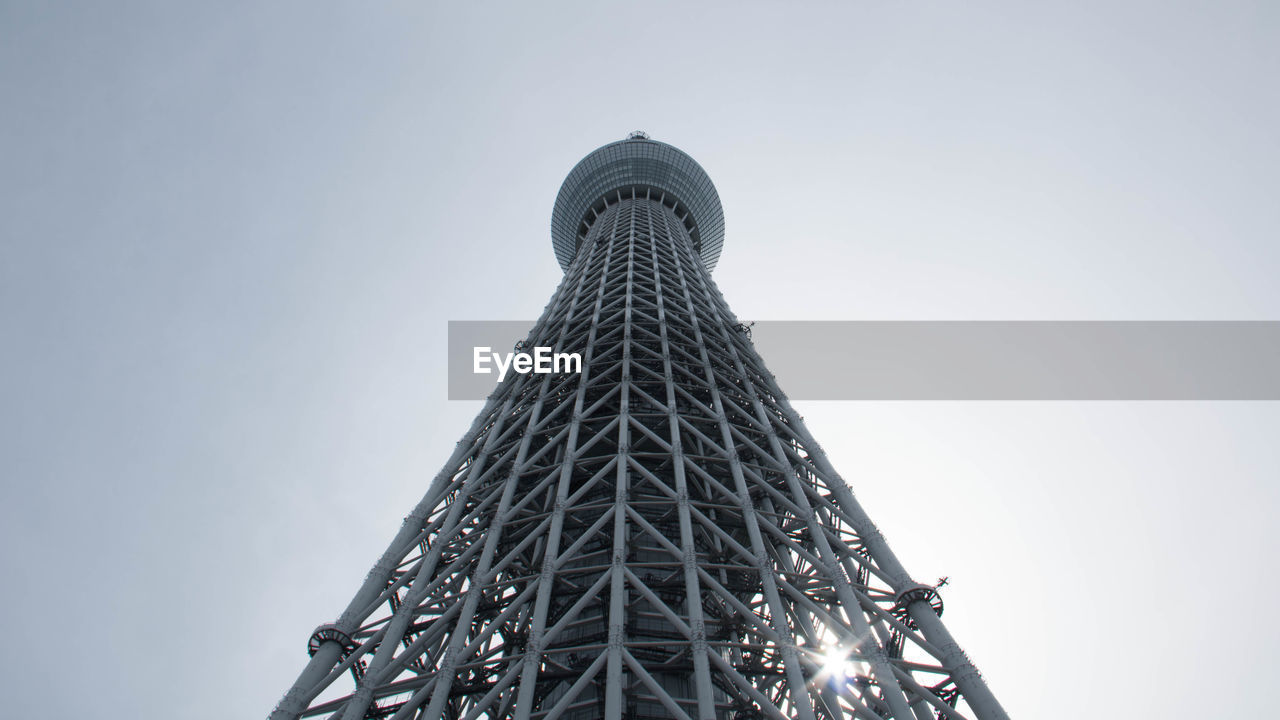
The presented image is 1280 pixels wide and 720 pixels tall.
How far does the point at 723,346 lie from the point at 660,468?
1120 centimetres

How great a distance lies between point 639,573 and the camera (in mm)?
21484

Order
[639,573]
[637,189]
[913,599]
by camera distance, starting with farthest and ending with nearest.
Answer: [637,189], [639,573], [913,599]

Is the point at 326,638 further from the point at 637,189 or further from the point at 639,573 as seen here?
the point at 637,189

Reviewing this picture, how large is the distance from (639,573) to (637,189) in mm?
47554

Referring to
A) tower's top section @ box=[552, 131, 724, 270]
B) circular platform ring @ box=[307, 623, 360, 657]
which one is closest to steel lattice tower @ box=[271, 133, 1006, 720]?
circular platform ring @ box=[307, 623, 360, 657]

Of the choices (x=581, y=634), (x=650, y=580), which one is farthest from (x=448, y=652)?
(x=650, y=580)

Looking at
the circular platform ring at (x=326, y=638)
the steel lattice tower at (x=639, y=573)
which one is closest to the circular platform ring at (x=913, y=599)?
the steel lattice tower at (x=639, y=573)

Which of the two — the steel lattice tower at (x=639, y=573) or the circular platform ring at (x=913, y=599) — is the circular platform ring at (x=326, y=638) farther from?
the circular platform ring at (x=913, y=599)

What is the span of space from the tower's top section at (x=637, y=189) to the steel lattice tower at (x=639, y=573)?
2969 centimetres

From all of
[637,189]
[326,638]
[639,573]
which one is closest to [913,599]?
[639,573]

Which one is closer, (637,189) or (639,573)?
(639,573)

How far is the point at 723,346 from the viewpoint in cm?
3488

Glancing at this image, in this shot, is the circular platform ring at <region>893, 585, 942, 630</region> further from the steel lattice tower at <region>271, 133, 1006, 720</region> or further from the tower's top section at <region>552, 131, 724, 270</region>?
the tower's top section at <region>552, 131, 724, 270</region>

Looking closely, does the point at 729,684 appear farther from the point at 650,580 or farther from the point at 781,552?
the point at 781,552
